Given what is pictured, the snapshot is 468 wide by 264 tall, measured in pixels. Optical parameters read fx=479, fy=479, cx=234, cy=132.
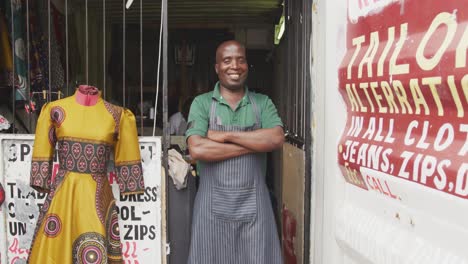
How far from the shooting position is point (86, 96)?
2.60 meters

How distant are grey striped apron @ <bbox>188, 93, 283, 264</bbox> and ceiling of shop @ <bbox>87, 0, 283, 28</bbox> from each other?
3.54 metres

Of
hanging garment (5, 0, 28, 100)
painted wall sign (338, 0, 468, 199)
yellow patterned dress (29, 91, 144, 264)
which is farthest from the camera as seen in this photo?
hanging garment (5, 0, 28, 100)

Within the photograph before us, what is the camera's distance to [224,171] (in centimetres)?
261

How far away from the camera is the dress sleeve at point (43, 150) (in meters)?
2.58

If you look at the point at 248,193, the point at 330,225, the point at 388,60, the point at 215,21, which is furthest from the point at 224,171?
the point at 215,21

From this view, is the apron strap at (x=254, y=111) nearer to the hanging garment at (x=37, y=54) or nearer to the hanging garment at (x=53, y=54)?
the hanging garment at (x=37, y=54)

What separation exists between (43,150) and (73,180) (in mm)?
248

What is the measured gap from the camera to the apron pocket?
2592 millimetres

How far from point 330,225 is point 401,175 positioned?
58 cm

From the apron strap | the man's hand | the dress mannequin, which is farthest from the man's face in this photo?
the dress mannequin

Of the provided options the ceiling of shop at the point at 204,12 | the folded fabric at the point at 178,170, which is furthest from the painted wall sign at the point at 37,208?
the ceiling of shop at the point at 204,12

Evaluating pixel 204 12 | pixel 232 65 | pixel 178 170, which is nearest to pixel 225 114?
pixel 232 65

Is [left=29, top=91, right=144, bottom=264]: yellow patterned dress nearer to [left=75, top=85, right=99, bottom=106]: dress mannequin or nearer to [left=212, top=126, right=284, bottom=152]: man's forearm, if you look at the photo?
[left=75, top=85, right=99, bottom=106]: dress mannequin

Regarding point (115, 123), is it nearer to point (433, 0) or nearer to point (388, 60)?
point (388, 60)
